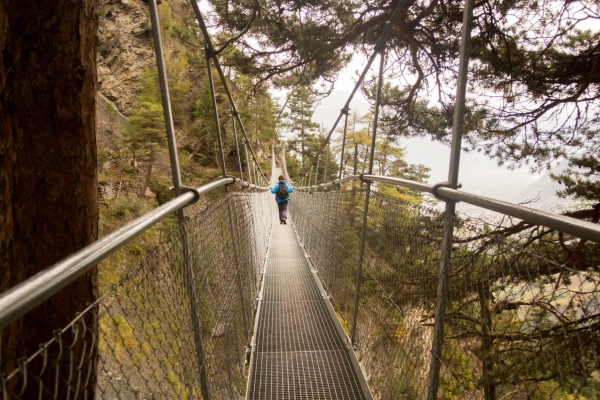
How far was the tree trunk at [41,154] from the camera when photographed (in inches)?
35.5

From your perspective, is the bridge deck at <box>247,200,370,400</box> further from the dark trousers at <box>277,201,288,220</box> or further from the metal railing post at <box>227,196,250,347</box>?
the dark trousers at <box>277,201,288,220</box>

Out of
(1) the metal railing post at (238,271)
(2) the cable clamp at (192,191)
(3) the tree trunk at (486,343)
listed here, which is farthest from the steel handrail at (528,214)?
(1) the metal railing post at (238,271)

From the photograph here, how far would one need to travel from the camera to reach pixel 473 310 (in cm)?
104

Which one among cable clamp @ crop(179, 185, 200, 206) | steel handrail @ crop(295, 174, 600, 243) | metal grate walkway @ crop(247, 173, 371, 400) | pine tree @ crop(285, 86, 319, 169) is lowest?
Result: metal grate walkway @ crop(247, 173, 371, 400)

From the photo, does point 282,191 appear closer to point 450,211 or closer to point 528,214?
point 450,211

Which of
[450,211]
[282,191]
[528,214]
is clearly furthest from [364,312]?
[282,191]

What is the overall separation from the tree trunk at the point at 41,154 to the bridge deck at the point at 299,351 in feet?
4.24

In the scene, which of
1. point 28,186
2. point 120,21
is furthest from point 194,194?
point 120,21

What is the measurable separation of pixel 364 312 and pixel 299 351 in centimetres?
67

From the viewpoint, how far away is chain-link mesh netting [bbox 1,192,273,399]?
0.72m

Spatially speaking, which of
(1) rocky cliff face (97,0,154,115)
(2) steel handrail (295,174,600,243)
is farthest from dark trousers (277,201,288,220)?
(1) rocky cliff face (97,0,154,115)

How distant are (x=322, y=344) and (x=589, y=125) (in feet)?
8.53

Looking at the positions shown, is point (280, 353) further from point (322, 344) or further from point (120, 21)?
Result: point (120, 21)

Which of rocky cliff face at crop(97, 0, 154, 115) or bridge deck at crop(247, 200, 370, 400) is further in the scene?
rocky cliff face at crop(97, 0, 154, 115)
